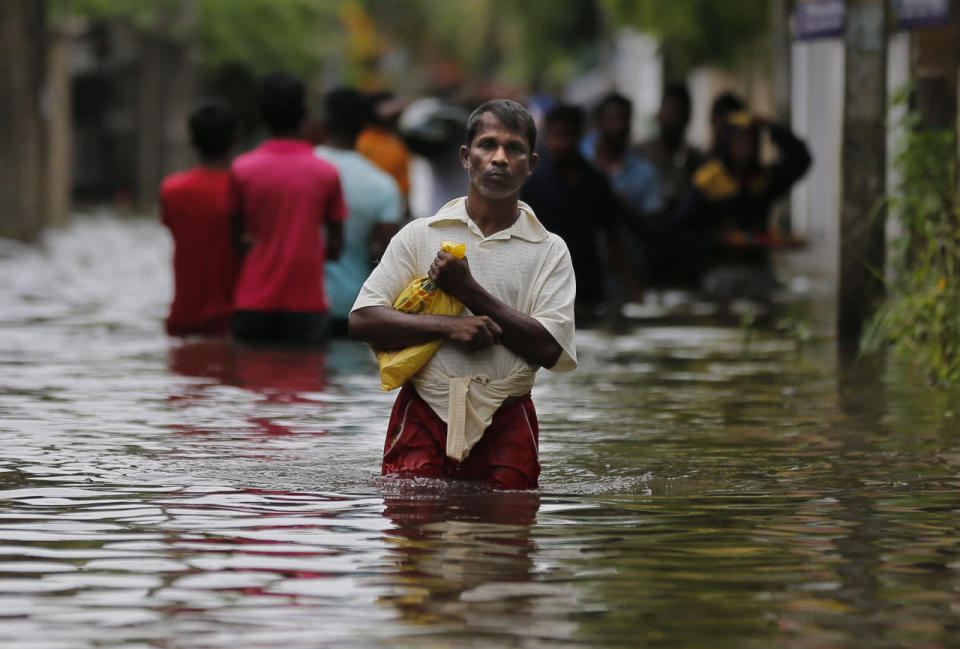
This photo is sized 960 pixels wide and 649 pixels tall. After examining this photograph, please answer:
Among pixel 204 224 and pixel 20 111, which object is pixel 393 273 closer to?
pixel 204 224

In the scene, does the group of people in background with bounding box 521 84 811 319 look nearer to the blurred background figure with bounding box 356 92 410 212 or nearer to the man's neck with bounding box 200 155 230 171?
the blurred background figure with bounding box 356 92 410 212

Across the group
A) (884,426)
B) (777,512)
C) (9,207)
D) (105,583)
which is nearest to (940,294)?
(884,426)

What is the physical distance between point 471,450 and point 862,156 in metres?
7.37

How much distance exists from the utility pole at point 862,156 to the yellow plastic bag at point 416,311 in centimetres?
733

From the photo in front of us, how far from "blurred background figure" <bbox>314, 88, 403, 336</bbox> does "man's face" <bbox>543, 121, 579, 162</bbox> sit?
71.2 inches

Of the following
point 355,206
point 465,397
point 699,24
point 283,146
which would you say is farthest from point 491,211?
point 699,24

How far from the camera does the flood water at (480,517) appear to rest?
5.63 m

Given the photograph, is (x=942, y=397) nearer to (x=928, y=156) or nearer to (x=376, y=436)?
(x=928, y=156)

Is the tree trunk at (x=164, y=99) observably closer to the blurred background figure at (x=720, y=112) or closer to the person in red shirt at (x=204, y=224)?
the blurred background figure at (x=720, y=112)

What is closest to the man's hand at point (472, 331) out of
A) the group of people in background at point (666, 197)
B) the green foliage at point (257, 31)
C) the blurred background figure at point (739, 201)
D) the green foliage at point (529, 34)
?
the group of people in background at point (666, 197)

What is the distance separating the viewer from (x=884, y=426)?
403 inches

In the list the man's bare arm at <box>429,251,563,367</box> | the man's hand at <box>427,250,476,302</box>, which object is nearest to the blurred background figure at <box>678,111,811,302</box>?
the man's bare arm at <box>429,251,563,367</box>

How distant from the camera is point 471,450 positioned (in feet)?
24.5

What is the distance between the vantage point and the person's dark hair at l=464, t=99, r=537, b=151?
23.5 feet
